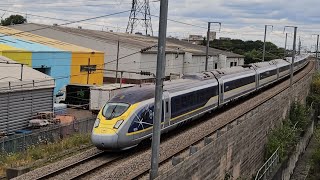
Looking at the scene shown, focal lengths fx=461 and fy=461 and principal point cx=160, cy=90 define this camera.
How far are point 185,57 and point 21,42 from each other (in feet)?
86.3

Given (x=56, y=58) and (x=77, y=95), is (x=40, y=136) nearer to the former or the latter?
(x=77, y=95)

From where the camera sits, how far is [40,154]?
1867 cm

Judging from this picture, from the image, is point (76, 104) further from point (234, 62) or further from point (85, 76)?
point (234, 62)

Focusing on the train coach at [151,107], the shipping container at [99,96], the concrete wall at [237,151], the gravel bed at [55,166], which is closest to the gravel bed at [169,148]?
the train coach at [151,107]

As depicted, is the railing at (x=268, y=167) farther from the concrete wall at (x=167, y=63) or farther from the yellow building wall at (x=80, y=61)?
the concrete wall at (x=167, y=63)

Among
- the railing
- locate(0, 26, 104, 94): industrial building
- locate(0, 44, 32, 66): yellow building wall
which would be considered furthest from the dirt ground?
the railing

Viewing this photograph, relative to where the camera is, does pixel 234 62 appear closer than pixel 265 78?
No

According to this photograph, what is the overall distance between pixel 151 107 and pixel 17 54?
1925 centimetres

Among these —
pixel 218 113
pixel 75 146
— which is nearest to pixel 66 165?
pixel 75 146

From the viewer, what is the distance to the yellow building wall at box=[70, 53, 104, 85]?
4116cm

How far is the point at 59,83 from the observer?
39.2m

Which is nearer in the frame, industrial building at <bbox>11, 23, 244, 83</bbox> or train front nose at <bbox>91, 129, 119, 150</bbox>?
train front nose at <bbox>91, 129, 119, 150</bbox>

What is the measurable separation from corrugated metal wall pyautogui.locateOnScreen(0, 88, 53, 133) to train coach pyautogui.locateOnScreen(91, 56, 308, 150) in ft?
30.3

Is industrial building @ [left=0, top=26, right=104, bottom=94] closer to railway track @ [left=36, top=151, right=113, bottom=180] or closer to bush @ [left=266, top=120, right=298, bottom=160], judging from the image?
bush @ [left=266, top=120, right=298, bottom=160]
